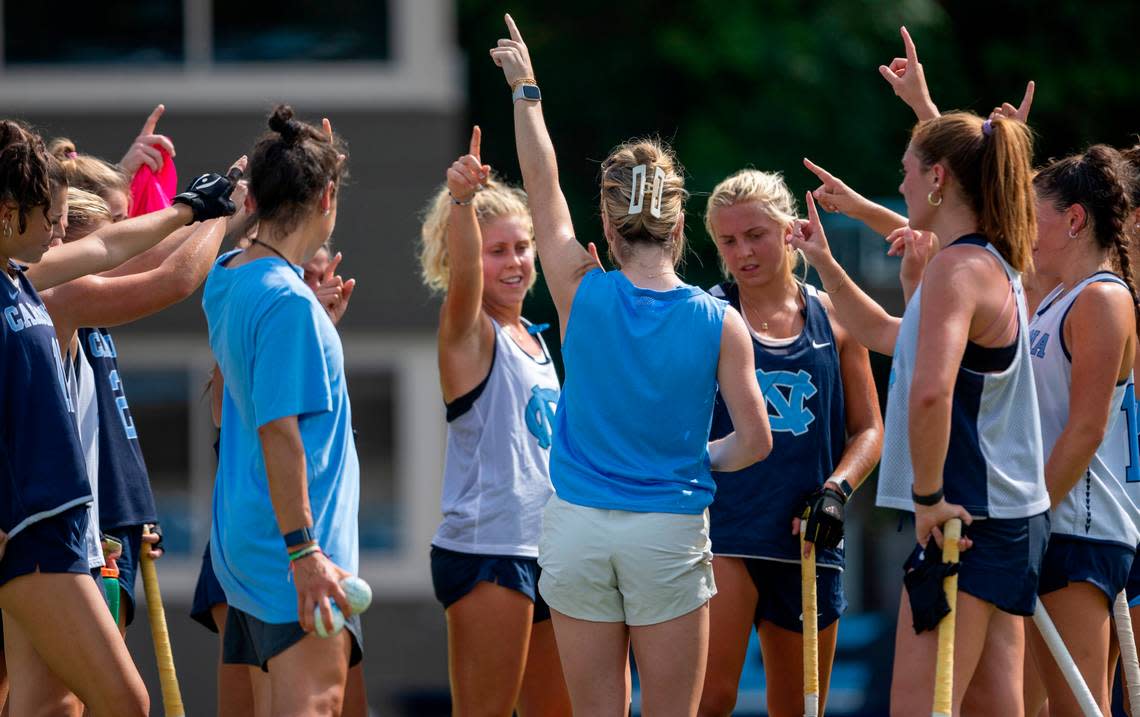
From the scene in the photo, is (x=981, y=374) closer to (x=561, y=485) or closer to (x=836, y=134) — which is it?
(x=561, y=485)

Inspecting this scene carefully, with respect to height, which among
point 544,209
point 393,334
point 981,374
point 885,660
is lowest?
point 885,660

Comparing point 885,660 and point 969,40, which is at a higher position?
point 969,40

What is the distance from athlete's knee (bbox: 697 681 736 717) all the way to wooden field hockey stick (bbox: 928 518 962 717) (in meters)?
1.14

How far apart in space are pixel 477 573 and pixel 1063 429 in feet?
6.02

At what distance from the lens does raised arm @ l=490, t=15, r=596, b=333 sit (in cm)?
407

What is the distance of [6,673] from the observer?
15.5 ft

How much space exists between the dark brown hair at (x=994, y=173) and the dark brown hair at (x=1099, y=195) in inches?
25.7

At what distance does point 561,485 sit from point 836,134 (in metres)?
10.7

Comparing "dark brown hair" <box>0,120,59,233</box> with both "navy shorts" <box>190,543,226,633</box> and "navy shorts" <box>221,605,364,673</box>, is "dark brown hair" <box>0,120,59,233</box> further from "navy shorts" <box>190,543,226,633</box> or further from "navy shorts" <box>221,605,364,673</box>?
"navy shorts" <box>190,543,226,633</box>

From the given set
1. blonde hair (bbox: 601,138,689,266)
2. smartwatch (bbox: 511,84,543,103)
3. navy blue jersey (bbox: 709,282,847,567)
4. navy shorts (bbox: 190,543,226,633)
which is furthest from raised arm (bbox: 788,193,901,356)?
navy shorts (bbox: 190,543,226,633)

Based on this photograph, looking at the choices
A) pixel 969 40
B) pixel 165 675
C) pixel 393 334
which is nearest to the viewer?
pixel 165 675

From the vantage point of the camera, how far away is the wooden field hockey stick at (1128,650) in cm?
473

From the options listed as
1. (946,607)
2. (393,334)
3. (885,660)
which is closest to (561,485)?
(946,607)

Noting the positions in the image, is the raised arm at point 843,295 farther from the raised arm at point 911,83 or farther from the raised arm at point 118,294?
the raised arm at point 118,294
